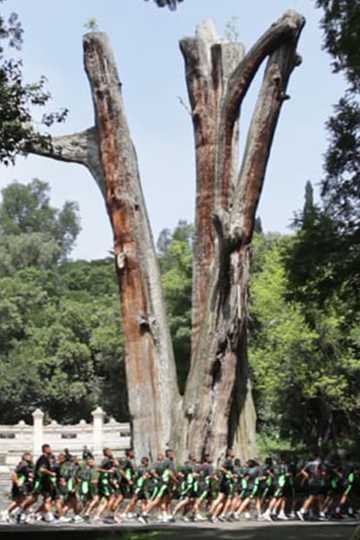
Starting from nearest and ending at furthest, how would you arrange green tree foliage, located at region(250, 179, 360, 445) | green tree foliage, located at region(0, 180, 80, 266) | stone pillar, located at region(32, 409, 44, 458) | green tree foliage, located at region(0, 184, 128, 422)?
1. stone pillar, located at region(32, 409, 44, 458)
2. green tree foliage, located at region(250, 179, 360, 445)
3. green tree foliage, located at region(0, 184, 128, 422)
4. green tree foliage, located at region(0, 180, 80, 266)

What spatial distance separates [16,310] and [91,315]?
13.3ft

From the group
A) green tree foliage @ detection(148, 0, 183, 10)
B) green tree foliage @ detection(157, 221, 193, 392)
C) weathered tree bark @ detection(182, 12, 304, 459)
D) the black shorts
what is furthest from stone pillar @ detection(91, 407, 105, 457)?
green tree foliage @ detection(148, 0, 183, 10)

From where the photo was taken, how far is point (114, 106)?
68.9ft

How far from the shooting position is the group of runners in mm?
17359

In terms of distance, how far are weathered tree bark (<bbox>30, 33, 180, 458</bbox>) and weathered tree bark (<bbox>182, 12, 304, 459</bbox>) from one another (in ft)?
2.41

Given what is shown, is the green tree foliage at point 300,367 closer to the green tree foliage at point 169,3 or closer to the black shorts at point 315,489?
the black shorts at point 315,489

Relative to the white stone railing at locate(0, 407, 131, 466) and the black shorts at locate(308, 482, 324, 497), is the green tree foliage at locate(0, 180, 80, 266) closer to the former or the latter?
the white stone railing at locate(0, 407, 131, 466)

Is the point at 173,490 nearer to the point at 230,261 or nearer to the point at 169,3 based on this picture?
the point at 230,261

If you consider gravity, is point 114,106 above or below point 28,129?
above

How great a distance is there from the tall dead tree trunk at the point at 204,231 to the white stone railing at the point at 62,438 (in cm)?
1315

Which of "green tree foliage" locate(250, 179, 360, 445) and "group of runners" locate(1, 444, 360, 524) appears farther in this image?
"green tree foliage" locate(250, 179, 360, 445)

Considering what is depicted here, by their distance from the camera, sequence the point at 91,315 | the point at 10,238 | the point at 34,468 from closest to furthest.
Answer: the point at 34,468, the point at 91,315, the point at 10,238

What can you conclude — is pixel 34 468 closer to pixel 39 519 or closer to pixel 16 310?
pixel 39 519

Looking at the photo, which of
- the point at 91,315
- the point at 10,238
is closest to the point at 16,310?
the point at 91,315
